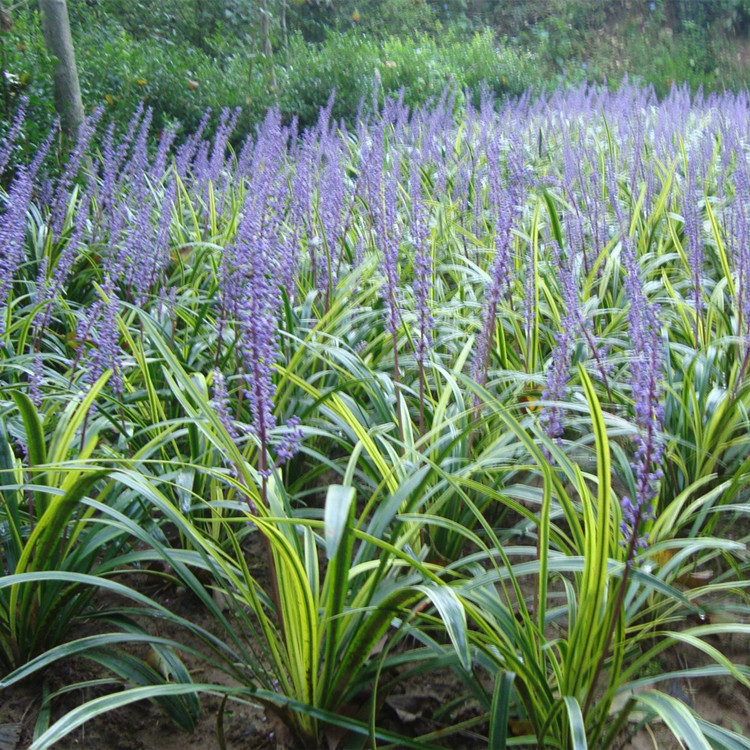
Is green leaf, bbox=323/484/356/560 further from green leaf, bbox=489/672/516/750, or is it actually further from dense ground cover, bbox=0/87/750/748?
green leaf, bbox=489/672/516/750

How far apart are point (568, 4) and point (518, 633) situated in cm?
1823

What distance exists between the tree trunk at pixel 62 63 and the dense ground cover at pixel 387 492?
2.07m

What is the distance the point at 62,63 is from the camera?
226 inches

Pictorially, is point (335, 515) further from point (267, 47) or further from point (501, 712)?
point (267, 47)

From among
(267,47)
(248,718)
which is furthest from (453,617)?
(267,47)

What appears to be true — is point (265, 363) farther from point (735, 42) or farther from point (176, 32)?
point (735, 42)

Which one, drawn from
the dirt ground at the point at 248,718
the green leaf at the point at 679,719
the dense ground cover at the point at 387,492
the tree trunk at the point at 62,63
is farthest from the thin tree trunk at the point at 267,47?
the green leaf at the point at 679,719

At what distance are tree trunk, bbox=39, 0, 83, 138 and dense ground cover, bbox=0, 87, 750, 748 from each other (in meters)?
2.07

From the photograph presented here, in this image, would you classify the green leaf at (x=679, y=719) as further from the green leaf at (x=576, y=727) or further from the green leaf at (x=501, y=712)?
the green leaf at (x=501, y=712)

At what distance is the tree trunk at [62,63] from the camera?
568cm

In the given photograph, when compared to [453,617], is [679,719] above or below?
below

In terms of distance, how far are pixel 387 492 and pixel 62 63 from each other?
484 cm

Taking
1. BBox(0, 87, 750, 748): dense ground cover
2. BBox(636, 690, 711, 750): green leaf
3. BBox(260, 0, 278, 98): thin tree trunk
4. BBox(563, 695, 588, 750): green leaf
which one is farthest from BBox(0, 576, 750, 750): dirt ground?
BBox(260, 0, 278, 98): thin tree trunk

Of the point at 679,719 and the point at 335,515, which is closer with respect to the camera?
the point at 335,515
